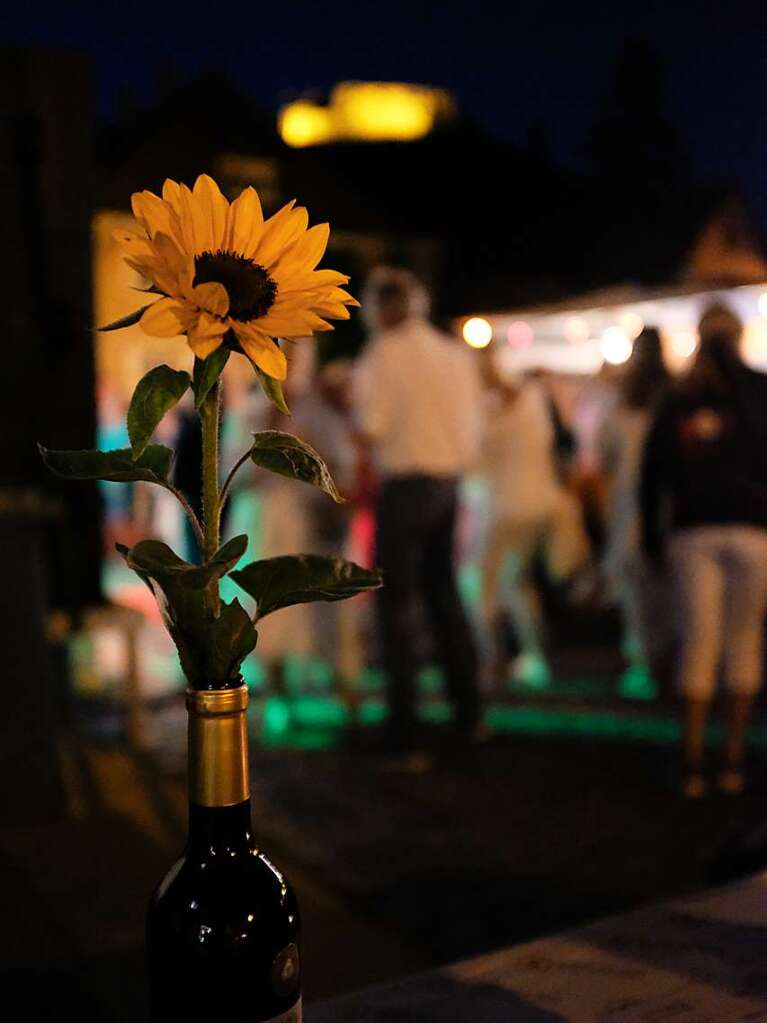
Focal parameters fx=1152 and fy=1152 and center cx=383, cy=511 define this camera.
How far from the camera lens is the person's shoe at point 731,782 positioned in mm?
4020

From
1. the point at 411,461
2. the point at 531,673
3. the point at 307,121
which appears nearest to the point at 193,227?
the point at 411,461

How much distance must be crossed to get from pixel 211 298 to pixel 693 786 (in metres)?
3.64

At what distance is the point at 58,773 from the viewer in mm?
3713

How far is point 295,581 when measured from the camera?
0.82 metres

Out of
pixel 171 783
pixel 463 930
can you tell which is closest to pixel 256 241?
pixel 463 930

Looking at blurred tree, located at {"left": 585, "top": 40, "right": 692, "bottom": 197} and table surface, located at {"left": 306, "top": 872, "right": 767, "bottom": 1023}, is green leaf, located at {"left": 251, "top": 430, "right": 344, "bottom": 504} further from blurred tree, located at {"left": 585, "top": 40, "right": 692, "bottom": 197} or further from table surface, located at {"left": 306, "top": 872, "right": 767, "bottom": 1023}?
blurred tree, located at {"left": 585, "top": 40, "right": 692, "bottom": 197}

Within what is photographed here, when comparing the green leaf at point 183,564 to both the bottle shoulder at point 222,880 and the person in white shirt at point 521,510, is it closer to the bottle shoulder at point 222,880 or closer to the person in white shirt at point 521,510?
the bottle shoulder at point 222,880

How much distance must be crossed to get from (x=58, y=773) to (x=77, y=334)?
1.59 m

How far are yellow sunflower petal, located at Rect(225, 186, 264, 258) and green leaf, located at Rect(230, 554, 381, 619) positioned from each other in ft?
0.72

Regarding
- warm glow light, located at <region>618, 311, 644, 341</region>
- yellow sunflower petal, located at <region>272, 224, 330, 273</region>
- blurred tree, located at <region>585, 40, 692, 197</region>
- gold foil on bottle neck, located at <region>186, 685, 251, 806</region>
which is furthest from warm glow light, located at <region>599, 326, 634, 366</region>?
blurred tree, located at <region>585, 40, 692, 197</region>

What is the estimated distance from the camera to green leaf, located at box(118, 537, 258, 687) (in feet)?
2.49

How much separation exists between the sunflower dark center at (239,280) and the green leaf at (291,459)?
85 mm

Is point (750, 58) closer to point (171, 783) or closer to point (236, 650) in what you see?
point (171, 783)

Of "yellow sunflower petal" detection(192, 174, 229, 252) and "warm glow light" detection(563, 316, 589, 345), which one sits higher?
"warm glow light" detection(563, 316, 589, 345)
